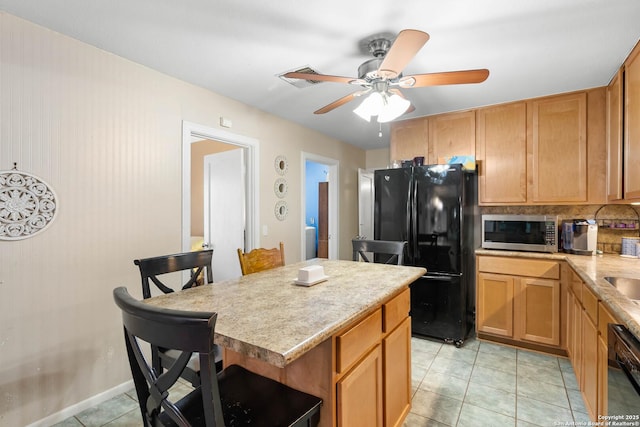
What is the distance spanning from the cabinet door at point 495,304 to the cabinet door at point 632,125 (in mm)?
1148

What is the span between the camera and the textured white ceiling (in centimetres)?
163

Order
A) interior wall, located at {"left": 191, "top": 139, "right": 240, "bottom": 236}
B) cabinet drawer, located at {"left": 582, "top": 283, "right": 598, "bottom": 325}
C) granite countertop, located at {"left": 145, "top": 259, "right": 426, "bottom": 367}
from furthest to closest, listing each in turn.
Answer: interior wall, located at {"left": 191, "top": 139, "right": 240, "bottom": 236} → cabinet drawer, located at {"left": 582, "top": 283, "right": 598, "bottom": 325} → granite countertop, located at {"left": 145, "top": 259, "right": 426, "bottom": 367}

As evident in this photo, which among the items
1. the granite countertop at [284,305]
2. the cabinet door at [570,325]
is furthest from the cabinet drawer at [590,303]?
the granite countertop at [284,305]

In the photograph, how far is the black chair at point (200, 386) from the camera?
77 cm

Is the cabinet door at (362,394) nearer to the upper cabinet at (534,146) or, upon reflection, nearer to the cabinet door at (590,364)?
the cabinet door at (590,364)

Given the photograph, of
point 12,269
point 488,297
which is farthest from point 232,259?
point 488,297

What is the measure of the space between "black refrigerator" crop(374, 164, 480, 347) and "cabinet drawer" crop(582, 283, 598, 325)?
41.3 inches

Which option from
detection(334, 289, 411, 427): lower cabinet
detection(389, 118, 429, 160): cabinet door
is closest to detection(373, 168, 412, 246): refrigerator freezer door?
detection(389, 118, 429, 160): cabinet door

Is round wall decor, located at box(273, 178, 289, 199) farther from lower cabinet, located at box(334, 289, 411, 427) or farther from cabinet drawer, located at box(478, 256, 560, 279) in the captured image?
cabinet drawer, located at box(478, 256, 560, 279)

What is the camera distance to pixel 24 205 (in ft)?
5.75

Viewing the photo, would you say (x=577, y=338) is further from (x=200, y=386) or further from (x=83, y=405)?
(x=83, y=405)

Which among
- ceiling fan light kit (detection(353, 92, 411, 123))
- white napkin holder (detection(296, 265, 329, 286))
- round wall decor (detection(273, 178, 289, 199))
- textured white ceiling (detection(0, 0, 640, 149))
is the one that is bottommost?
white napkin holder (detection(296, 265, 329, 286))

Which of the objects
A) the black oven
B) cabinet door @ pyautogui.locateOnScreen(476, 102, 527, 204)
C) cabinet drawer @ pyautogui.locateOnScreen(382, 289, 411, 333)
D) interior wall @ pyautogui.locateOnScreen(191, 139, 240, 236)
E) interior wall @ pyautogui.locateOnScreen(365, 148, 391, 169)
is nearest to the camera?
the black oven

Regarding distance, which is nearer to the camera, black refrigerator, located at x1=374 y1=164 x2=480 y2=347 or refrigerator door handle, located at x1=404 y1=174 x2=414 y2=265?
black refrigerator, located at x1=374 y1=164 x2=480 y2=347
